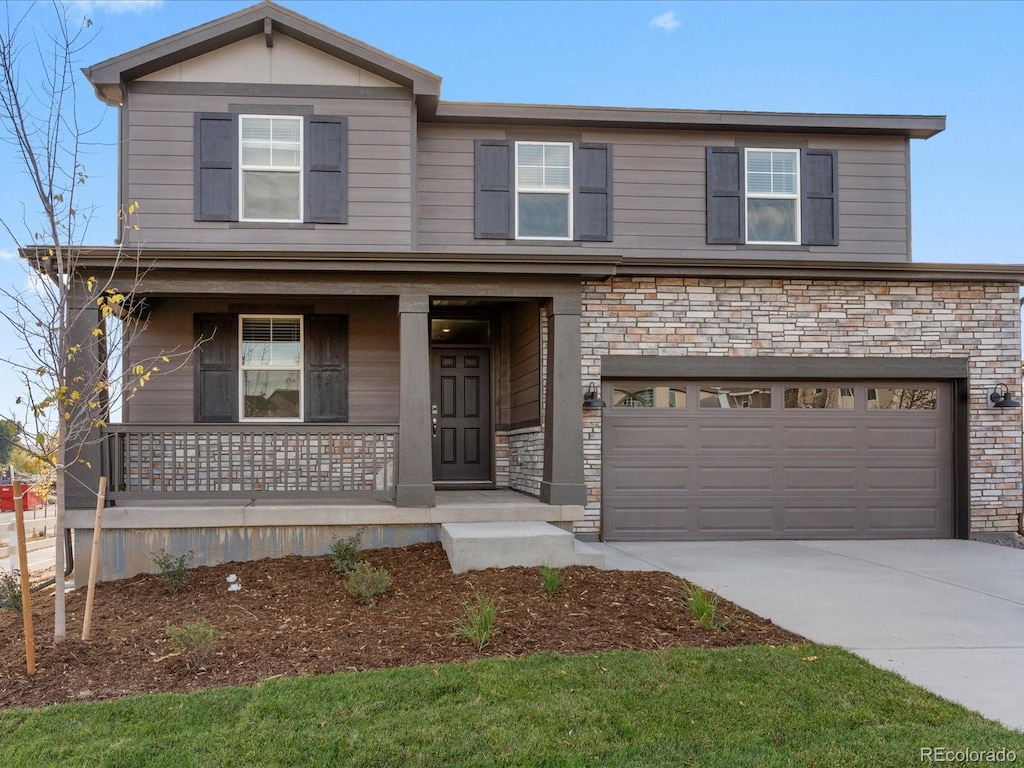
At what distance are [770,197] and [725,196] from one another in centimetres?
62

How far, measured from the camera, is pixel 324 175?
29.9 ft

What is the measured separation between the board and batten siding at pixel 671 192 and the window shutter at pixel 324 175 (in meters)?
1.04

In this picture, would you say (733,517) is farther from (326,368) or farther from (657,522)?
(326,368)

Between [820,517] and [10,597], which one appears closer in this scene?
[10,597]

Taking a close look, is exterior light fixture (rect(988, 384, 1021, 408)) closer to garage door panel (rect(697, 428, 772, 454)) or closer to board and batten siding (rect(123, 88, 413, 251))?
garage door panel (rect(697, 428, 772, 454))

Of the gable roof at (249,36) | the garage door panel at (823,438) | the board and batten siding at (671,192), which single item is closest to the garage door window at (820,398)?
the garage door panel at (823,438)

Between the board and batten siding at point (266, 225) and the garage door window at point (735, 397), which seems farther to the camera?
the garage door window at point (735, 397)

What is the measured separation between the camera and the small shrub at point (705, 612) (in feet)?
16.4

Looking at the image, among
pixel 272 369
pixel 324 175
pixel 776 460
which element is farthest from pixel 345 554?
pixel 776 460

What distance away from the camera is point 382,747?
336 centimetres

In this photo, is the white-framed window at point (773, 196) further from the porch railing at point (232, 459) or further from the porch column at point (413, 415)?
the porch railing at point (232, 459)

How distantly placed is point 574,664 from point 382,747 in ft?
4.35

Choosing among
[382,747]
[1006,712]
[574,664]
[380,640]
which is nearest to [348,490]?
[380,640]

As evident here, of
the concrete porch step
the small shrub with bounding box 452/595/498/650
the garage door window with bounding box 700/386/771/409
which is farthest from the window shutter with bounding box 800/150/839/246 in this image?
the small shrub with bounding box 452/595/498/650
